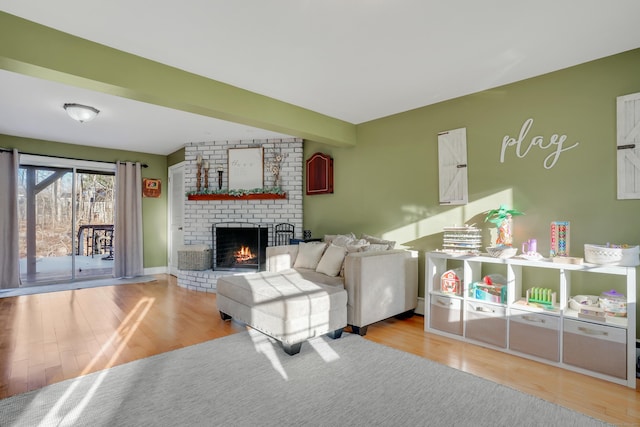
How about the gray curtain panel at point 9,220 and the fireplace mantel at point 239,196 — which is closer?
the gray curtain panel at point 9,220

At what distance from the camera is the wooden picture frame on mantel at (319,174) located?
4.81 m

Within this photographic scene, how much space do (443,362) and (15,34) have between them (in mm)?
3741

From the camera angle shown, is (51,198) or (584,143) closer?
(584,143)

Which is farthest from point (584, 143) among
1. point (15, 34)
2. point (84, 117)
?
point (84, 117)

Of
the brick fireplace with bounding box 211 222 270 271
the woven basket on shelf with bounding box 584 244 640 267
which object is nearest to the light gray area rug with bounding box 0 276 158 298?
the brick fireplace with bounding box 211 222 270 271

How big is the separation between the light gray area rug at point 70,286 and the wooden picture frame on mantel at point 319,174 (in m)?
3.43

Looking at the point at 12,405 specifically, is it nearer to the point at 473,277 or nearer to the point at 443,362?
the point at 443,362

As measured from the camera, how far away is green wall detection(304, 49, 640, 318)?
2.58 meters

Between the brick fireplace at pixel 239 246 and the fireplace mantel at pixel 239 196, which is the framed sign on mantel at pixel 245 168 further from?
the brick fireplace at pixel 239 246

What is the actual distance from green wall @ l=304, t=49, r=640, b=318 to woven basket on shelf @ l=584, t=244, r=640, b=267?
1.06 feet

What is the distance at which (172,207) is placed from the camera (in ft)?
21.5

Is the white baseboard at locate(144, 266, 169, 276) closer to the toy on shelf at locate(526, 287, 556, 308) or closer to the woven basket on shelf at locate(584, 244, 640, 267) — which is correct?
the toy on shelf at locate(526, 287, 556, 308)

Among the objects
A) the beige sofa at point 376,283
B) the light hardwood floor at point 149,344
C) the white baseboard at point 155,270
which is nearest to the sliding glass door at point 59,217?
the white baseboard at point 155,270

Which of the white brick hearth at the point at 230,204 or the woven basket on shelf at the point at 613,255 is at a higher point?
the white brick hearth at the point at 230,204
